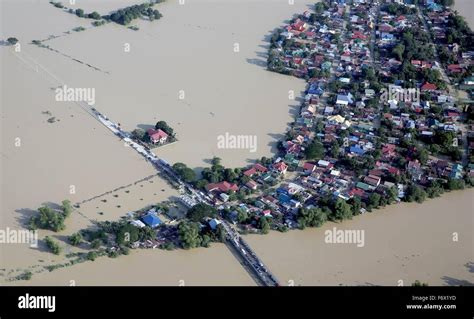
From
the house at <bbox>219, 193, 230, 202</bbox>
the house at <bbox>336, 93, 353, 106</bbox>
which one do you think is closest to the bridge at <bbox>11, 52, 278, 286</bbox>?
the house at <bbox>219, 193, 230, 202</bbox>

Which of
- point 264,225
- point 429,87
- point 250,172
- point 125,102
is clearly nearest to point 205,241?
point 264,225

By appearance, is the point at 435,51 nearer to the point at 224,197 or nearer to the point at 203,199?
the point at 224,197

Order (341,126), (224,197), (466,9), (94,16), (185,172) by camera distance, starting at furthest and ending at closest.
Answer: (466,9)
(94,16)
(341,126)
(185,172)
(224,197)

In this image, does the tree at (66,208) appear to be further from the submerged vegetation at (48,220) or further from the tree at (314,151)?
the tree at (314,151)

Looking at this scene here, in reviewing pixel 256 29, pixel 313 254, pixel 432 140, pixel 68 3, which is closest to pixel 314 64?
pixel 256 29

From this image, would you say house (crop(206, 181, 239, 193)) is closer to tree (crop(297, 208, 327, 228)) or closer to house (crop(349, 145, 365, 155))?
tree (crop(297, 208, 327, 228))

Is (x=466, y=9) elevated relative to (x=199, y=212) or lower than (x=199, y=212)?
elevated

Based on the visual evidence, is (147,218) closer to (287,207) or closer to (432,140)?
(287,207)
